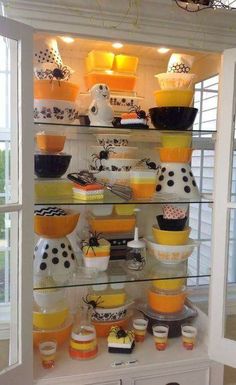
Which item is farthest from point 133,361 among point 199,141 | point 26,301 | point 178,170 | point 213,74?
point 213,74

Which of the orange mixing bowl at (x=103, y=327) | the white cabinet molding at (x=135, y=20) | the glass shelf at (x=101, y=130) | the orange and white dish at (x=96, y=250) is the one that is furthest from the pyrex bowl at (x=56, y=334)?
the white cabinet molding at (x=135, y=20)

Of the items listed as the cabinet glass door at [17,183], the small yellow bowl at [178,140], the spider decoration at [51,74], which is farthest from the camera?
the small yellow bowl at [178,140]

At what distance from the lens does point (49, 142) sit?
140 cm

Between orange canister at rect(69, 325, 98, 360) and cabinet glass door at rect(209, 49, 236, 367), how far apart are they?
487 millimetres

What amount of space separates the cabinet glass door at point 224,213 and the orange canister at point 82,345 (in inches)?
19.2

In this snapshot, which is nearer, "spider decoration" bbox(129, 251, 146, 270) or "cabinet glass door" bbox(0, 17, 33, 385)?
"cabinet glass door" bbox(0, 17, 33, 385)

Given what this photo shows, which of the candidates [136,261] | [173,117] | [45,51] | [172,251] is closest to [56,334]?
[136,261]

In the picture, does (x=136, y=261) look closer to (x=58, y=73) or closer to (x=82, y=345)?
(x=82, y=345)

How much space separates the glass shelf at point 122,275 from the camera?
1.40 meters

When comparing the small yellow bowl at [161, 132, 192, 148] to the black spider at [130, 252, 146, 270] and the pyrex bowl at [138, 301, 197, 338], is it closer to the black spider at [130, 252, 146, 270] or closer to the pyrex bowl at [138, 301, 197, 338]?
the black spider at [130, 252, 146, 270]

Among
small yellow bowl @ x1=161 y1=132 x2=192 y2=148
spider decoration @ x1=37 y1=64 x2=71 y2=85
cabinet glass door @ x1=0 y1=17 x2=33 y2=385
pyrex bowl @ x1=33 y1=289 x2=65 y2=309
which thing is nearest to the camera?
cabinet glass door @ x1=0 y1=17 x2=33 y2=385

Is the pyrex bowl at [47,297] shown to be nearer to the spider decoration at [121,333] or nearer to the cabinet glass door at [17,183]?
the cabinet glass door at [17,183]

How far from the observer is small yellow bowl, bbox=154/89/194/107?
1.44 m

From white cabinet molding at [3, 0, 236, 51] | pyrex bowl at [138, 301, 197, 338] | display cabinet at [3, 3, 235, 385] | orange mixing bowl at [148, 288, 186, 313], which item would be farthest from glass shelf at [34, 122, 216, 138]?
pyrex bowl at [138, 301, 197, 338]
